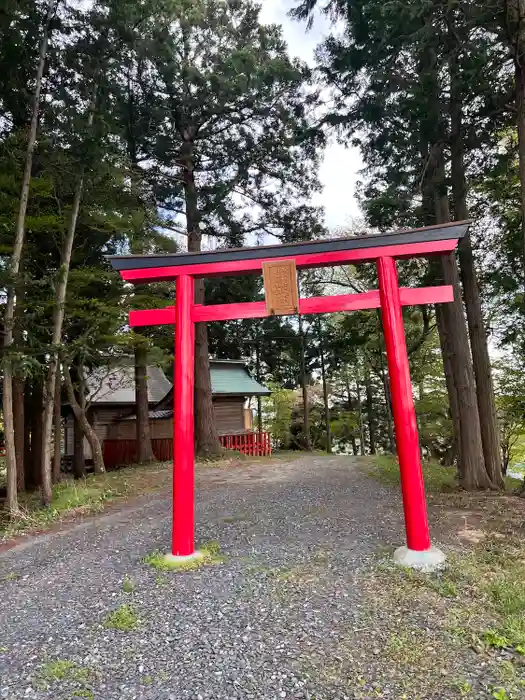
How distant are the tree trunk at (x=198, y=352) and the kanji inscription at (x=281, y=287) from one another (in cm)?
778

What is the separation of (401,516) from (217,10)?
12871 mm

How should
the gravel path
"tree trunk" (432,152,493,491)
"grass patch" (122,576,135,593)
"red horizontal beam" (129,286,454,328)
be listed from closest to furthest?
the gravel path
"grass patch" (122,576,135,593)
"red horizontal beam" (129,286,454,328)
"tree trunk" (432,152,493,491)

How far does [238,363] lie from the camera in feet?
64.6

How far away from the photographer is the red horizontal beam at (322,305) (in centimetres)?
465

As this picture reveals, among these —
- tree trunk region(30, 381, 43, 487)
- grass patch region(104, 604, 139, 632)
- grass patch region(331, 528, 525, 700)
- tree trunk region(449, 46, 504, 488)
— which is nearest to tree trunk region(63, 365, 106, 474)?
tree trunk region(30, 381, 43, 487)

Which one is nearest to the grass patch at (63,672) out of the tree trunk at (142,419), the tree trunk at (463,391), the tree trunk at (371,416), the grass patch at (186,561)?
the grass patch at (186,561)

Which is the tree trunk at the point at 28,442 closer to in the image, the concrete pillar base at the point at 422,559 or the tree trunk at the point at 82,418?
the tree trunk at the point at 82,418

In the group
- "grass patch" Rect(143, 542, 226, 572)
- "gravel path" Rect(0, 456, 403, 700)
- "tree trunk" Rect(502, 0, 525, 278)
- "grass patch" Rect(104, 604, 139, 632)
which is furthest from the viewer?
"tree trunk" Rect(502, 0, 525, 278)

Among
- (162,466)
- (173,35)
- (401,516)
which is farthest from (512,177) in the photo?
(162,466)

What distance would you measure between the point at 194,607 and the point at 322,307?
3066mm

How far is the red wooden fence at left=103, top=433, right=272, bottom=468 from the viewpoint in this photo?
15102 mm

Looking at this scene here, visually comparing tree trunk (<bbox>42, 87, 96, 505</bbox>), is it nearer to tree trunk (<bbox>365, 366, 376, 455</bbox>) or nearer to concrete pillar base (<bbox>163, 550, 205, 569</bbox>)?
concrete pillar base (<bbox>163, 550, 205, 569</bbox>)

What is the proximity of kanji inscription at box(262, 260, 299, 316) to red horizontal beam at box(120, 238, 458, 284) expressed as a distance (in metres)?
0.10

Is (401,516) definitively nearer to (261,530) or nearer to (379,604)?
(261,530)
